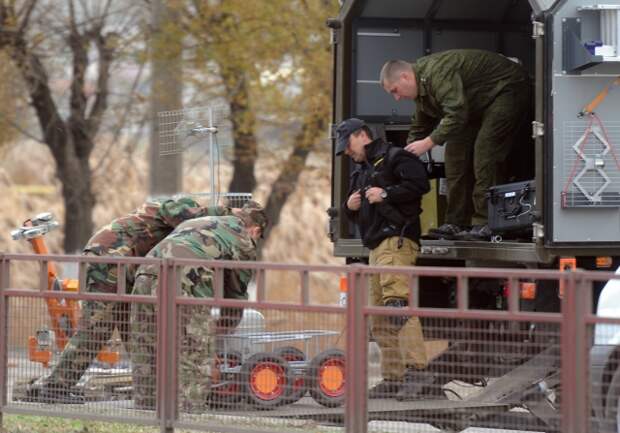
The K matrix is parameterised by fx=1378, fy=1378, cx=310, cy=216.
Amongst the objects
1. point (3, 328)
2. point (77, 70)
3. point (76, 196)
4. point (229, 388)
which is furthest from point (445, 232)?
point (76, 196)

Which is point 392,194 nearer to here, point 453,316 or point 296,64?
point 453,316

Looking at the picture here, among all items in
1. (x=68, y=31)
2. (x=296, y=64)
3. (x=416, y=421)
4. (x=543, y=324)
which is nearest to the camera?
(x=543, y=324)

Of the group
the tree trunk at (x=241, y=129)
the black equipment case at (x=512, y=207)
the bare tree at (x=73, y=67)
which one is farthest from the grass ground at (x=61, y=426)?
the bare tree at (x=73, y=67)

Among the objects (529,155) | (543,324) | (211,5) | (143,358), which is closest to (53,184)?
(211,5)

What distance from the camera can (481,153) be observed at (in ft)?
31.6

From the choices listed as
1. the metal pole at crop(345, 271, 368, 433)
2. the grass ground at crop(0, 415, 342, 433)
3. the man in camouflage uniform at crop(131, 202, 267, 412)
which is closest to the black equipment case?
the man in camouflage uniform at crop(131, 202, 267, 412)

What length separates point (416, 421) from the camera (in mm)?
7332

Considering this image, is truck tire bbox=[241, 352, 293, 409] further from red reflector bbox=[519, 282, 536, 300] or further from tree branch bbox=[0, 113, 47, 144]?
tree branch bbox=[0, 113, 47, 144]

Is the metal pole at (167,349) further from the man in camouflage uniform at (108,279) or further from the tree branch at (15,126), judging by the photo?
the tree branch at (15,126)

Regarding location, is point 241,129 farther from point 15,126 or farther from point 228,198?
point 228,198

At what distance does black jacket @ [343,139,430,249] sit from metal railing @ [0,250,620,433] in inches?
45.2

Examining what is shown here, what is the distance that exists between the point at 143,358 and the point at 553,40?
315 cm

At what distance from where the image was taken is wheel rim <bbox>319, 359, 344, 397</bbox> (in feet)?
24.4

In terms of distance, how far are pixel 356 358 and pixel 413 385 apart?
1.32 ft
